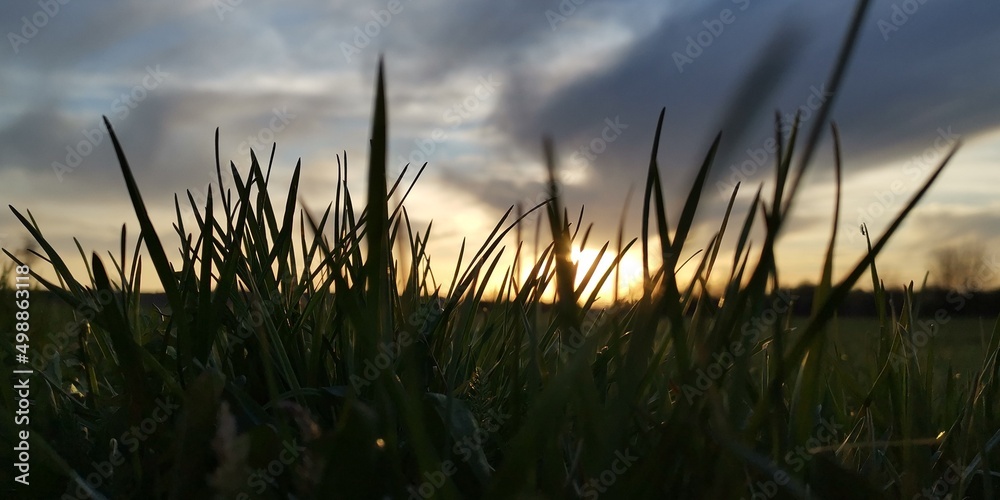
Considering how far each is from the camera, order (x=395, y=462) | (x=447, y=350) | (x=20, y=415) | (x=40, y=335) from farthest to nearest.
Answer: (x=40, y=335), (x=447, y=350), (x=20, y=415), (x=395, y=462)

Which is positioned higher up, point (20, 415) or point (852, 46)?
point (852, 46)

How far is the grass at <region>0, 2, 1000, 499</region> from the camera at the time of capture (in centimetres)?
71

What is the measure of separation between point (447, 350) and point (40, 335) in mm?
1349

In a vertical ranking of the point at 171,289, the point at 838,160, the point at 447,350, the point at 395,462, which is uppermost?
the point at 838,160

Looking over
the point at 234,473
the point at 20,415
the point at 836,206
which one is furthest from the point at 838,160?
the point at 20,415

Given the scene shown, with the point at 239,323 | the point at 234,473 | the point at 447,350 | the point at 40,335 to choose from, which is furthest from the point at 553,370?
the point at 40,335

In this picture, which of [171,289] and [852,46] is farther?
[171,289]

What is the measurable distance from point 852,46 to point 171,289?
0.83 m

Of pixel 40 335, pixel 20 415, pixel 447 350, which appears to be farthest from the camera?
pixel 40 335

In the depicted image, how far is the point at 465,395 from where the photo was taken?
130 cm

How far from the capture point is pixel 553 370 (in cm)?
158

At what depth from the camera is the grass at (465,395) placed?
0.71m

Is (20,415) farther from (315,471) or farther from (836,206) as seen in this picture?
(836,206)

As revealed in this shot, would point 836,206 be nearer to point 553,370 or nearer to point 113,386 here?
point 553,370
